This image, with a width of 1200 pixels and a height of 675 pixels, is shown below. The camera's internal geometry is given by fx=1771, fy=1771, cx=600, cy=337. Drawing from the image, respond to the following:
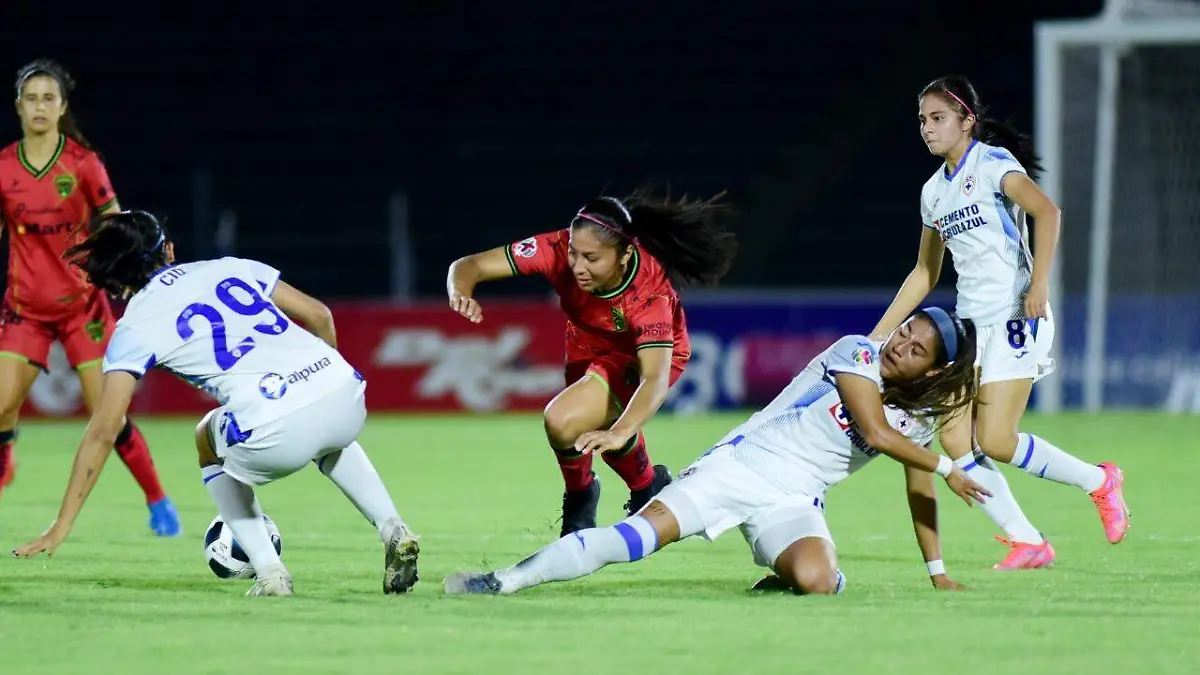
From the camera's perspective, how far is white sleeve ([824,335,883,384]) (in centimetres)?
543

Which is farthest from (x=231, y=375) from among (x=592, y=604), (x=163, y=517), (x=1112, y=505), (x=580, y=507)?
(x=1112, y=505)

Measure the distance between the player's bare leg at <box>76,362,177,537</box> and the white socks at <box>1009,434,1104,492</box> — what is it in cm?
364

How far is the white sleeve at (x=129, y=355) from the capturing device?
5352 millimetres

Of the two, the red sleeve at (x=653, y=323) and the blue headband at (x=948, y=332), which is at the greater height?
the blue headband at (x=948, y=332)

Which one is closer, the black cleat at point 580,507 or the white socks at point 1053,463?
the white socks at point 1053,463

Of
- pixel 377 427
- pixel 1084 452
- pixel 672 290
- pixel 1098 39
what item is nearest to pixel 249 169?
pixel 377 427

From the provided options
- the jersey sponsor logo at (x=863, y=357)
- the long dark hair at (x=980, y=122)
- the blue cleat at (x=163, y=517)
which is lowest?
the blue cleat at (x=163, y=517)

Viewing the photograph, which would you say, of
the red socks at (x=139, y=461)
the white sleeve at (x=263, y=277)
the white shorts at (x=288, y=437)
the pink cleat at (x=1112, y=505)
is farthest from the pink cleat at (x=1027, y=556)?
the red socks at (x=139, y=461)

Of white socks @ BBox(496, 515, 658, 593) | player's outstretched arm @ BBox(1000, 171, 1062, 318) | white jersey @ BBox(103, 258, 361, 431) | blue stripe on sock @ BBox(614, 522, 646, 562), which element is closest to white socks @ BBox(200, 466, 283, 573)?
white jersey @ BBox(103, 258, 361, 431)

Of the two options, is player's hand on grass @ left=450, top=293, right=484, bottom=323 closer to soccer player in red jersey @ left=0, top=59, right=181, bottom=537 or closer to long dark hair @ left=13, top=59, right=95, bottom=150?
soccer player in red jersey @ left=0, top=59, right=181, bottom=537

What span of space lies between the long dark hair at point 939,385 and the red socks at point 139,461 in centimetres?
371

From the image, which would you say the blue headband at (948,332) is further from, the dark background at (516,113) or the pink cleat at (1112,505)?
the dark background at (516,113)

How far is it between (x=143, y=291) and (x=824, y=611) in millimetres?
2315

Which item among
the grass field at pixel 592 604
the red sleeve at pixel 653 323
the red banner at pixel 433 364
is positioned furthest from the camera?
the red banner at pixel 433 364
